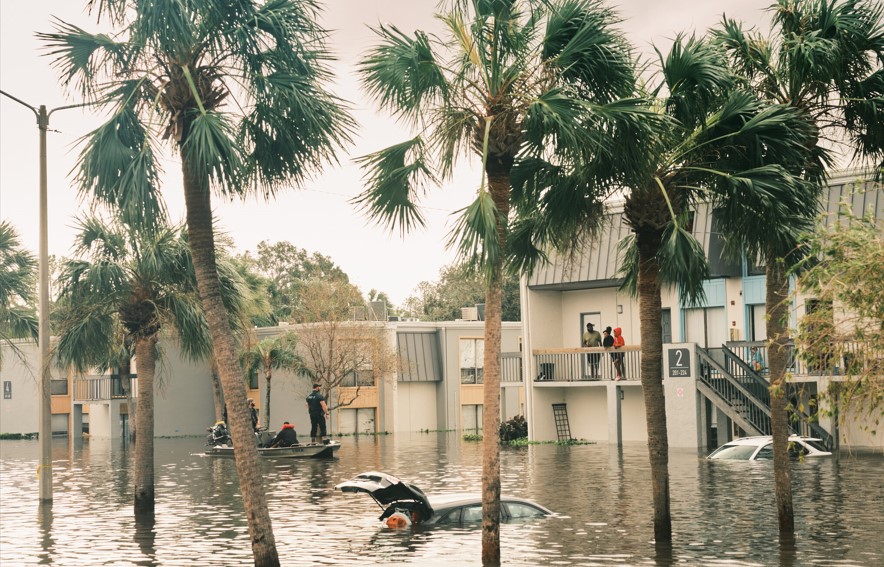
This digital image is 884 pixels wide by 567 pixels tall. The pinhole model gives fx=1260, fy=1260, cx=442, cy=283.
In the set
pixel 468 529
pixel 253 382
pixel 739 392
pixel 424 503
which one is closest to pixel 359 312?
pixel 253 382

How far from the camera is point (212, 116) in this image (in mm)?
15477

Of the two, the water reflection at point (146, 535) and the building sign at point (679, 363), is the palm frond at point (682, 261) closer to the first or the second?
the water reflection at point (146, 535)

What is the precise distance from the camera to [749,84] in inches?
748

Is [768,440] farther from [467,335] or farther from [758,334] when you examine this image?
[467,335]

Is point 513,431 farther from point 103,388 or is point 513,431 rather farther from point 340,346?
point 103,388

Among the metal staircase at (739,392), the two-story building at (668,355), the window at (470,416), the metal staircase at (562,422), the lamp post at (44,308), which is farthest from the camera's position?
the window at (470,416)

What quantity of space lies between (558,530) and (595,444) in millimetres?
25503

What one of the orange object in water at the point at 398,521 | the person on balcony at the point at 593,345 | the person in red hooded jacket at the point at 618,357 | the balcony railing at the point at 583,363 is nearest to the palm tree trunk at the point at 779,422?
the orange object in water at the point at 398,521

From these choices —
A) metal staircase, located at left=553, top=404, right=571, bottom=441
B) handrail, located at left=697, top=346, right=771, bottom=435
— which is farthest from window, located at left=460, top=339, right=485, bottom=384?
handrail, located at left=697, top=346, right=771, bottom=435

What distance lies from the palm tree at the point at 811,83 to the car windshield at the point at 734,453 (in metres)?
15.4

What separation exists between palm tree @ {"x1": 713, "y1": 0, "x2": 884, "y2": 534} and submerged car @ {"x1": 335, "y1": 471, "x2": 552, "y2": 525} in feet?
15.5

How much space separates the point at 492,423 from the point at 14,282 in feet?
90.7

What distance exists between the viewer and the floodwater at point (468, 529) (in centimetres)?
1805

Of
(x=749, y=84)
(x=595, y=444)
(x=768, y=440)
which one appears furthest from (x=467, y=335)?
(x=749, y=84)
